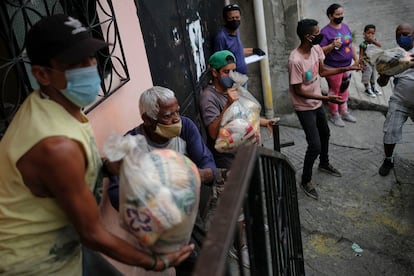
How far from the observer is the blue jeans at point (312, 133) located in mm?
4312

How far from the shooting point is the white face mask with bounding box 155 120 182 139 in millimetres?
2420

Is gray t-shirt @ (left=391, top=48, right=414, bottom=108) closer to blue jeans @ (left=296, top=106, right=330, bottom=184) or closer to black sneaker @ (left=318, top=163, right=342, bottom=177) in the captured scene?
blue jeans @ (left=296, top=106, right=330, bottom=184)

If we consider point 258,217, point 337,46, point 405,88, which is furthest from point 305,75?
point 258,217

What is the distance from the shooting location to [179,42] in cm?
414

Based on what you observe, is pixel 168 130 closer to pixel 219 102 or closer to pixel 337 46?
pixel 219 102

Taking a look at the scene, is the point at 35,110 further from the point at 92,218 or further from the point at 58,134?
the point at 92,218

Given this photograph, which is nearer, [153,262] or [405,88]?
[153,262]

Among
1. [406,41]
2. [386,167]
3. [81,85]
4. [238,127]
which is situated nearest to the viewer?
[81,85]

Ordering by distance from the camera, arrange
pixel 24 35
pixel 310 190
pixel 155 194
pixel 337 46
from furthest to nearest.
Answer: pixel 337 46, pixel 310 190, pixel 24 35, pixel 155 194

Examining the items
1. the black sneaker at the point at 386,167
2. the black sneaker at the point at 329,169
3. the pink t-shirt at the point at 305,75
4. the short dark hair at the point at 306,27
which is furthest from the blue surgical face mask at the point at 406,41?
the black sneaker at the point at 329,169

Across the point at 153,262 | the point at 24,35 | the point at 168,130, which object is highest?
the point at 24,35

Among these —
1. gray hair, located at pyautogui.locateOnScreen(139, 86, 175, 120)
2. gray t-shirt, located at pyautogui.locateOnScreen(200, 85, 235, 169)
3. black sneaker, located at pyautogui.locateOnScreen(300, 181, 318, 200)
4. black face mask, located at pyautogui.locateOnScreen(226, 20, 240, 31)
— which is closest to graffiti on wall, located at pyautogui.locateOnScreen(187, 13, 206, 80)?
black face mask, located at pyautogui.locateOnScreen(226, 20, 240, 31)

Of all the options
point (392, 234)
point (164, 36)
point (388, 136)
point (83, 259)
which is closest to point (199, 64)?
point (164, 36)

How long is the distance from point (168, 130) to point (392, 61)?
2.77 m
